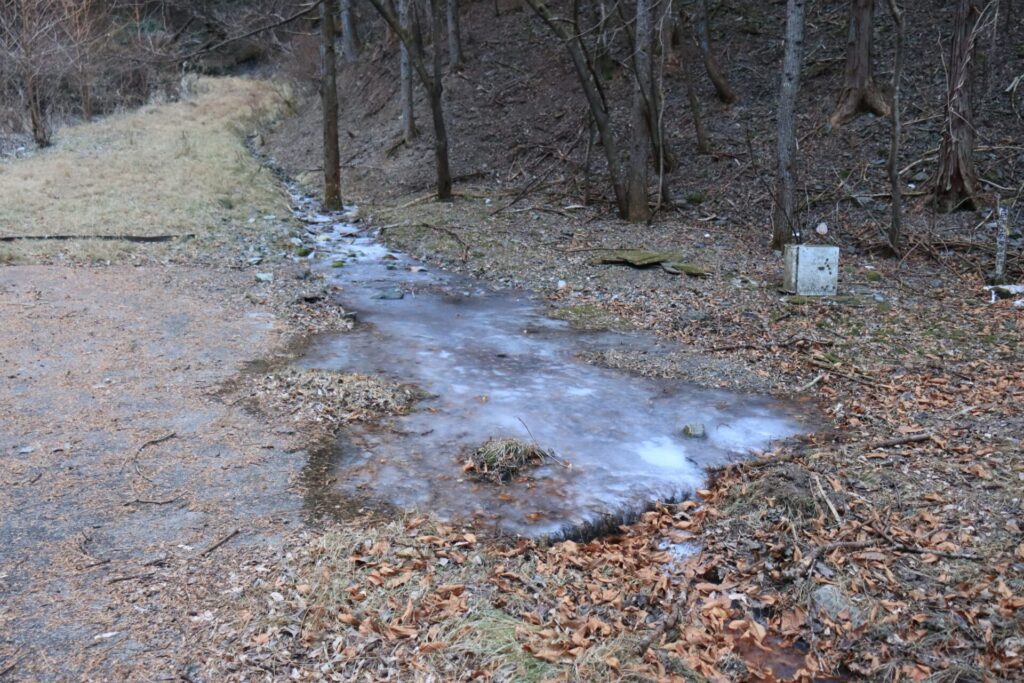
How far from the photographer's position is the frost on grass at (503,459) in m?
5.50

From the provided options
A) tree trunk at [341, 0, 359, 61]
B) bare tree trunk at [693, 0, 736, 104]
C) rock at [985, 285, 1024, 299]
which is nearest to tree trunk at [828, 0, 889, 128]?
bare tree trunk at [693, 0, 736, 104]

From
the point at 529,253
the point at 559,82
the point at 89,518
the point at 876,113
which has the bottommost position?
the point at 89,518

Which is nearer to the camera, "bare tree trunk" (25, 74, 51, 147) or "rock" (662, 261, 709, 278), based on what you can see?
"rock" (662, 261, 709, 278)

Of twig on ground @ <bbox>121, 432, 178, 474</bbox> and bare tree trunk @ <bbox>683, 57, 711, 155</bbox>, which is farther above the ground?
bare tree trunk @ <bbox>683, 57, 711, 155</bbox>

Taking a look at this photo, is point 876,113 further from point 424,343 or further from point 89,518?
point 89,518

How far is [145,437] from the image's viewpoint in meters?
5.71

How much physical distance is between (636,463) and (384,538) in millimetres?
2003

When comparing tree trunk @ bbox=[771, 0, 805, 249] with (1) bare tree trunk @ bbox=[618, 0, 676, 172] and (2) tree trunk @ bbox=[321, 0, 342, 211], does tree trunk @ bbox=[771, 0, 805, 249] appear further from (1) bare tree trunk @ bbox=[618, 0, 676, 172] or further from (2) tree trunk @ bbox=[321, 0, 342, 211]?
(2) tree trunk @ bbox=[321, 0, 342, 211]

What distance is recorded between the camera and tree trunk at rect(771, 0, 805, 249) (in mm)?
10289

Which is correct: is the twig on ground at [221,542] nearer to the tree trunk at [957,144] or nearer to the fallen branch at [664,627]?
the fallen branch at [664,627]

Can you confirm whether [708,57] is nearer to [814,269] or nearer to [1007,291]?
[814,269]

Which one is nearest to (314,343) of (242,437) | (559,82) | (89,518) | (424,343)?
(424,343)

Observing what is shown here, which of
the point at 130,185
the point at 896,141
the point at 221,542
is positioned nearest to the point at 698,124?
the point at 896,141

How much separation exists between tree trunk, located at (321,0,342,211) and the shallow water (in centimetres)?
635
